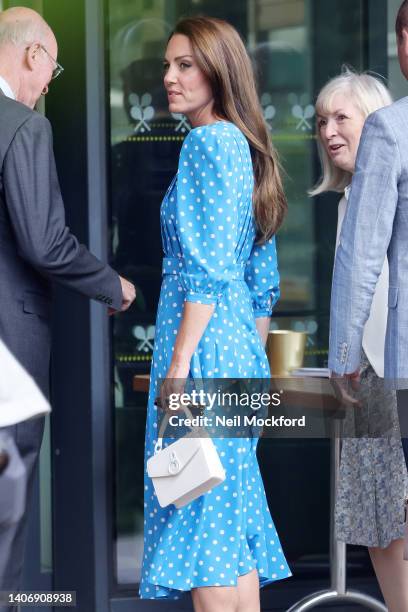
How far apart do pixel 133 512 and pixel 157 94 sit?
1.46 meters

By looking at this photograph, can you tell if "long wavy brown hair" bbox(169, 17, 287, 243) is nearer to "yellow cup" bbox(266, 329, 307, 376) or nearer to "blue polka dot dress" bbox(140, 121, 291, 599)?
"blue polka dot dress" bbox(140, 121, 291, 599)

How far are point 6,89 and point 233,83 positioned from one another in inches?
25.0

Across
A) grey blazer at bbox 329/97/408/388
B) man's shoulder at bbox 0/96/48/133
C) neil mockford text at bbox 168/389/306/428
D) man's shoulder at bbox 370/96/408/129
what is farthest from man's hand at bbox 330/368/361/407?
man's shoulder at bbox 0/96/48/133

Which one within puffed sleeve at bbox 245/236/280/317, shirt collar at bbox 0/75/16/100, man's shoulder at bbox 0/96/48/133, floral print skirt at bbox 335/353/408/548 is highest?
shirt collar at bbox 0/75/16/100

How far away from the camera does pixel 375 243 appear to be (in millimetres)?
2963

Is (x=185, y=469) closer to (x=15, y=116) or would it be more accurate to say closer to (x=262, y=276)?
(x=262, y=276)

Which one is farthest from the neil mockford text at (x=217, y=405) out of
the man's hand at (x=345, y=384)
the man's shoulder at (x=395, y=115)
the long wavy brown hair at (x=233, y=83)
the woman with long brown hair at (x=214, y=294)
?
the man's shoulder at (x=395, y=115)

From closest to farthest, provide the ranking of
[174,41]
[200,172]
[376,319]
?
[200,172]
[174,41]
[376,319]

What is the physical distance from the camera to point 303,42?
436 cm

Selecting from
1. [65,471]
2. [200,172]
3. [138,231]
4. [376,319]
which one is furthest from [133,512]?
[200,172]

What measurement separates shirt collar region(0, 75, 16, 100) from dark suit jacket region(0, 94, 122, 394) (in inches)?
2.8

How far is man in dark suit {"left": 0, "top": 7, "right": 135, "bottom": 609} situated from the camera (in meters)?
3.21

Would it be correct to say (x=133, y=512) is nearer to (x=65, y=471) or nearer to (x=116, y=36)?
(x=65, y=471)

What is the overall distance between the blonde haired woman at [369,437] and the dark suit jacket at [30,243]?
2.72 ft
